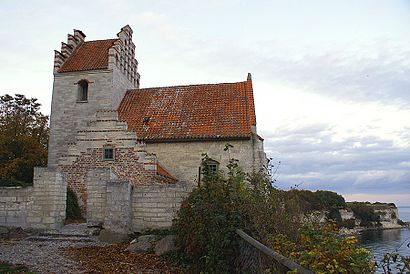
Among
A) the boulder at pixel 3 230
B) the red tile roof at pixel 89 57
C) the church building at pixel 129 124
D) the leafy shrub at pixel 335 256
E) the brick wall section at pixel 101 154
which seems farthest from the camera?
the red tile roof at pixel 89 57

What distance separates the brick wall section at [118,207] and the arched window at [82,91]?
12.6 meters

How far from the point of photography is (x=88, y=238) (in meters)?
13.4

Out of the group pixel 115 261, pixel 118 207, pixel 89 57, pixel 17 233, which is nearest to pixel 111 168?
pixel 118 207

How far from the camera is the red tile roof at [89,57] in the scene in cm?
2444

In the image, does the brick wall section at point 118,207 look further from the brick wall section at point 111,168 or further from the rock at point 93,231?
the brick wall section at point 111,168

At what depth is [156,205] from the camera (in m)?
Result: 13.7

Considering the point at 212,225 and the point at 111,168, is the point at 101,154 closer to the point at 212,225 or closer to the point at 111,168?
the point at 111,168

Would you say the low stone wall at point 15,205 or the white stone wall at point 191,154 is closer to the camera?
the low stone wall at point 15,205

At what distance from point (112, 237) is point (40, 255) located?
119 inches

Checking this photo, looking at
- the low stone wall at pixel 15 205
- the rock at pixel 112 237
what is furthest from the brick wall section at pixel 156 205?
the low stone wall at pixel 15 205

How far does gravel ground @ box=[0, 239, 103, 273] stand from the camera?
29.2 feet

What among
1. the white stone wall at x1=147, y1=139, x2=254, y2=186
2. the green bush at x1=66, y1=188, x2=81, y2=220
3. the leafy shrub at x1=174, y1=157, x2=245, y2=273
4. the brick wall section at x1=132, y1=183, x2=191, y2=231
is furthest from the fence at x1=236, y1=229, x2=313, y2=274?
the green bush at x1=66, y1=188, x2=81, y2=220

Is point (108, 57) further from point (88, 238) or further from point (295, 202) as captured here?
point (295, 202)

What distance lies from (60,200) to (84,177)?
4.25m
